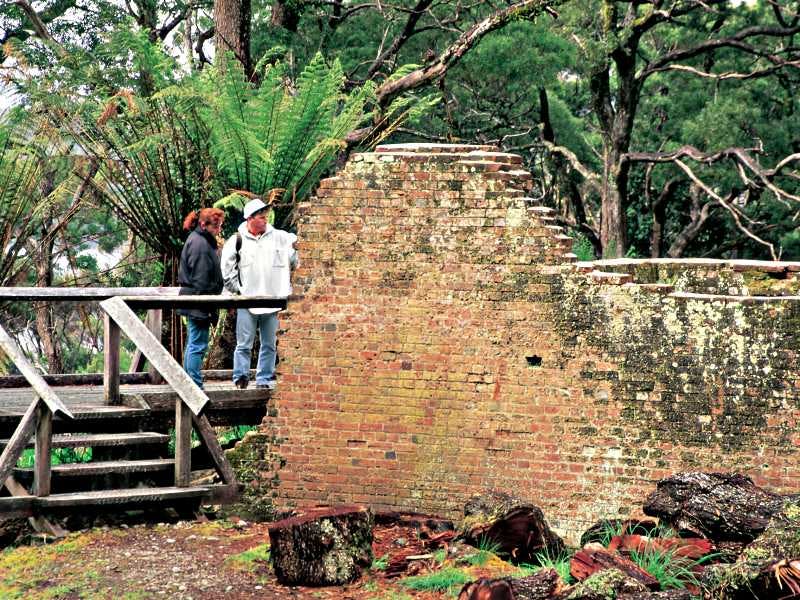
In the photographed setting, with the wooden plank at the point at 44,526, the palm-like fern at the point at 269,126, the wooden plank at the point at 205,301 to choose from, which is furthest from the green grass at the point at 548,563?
the palm-like fern at the point at 269,126

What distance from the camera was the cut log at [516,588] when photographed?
7.02 meters

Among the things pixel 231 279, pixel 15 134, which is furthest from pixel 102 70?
pixel 231 279

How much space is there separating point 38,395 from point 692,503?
194 inches

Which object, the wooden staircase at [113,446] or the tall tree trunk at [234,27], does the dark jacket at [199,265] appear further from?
the tall tree trunk at [234,27]

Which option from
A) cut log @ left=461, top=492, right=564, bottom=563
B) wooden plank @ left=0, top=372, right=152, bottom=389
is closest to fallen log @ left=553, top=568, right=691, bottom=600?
cut log @ left=461, top=492, right=564, bottom=563

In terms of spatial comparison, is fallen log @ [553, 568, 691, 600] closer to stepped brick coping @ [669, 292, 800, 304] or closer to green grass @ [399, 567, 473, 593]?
green grass @ [399, 567, 473, 593]

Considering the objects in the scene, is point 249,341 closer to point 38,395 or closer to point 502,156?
point 38,395

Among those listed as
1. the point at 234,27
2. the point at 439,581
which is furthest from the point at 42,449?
the point at 234,27

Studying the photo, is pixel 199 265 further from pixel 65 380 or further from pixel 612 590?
pixel 612 590

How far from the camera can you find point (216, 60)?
14.9 metres

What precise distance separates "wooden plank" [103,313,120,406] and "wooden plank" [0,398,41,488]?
0.98 metres

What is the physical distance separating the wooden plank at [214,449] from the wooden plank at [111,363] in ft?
2.85

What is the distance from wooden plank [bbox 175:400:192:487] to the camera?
9.95 m

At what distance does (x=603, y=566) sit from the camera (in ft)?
24.9
